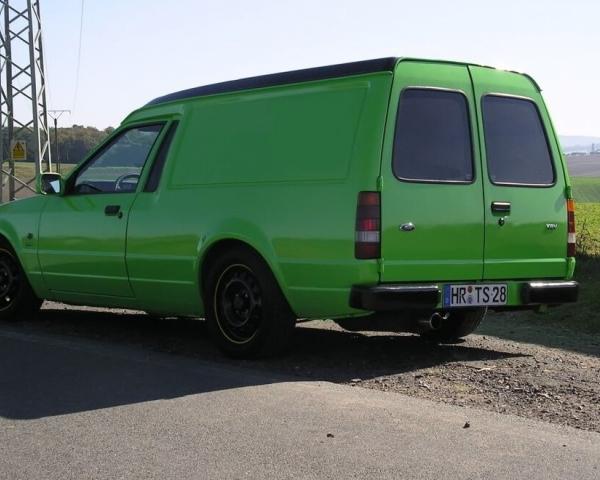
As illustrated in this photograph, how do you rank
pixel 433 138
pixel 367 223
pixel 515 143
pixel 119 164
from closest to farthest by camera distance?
pixel 367 223, pixel 433 138, pixel 515 143, pixel 119 164

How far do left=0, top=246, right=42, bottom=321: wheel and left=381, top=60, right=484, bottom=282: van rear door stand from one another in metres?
4.32

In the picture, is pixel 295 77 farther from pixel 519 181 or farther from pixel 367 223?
pixel 519 181

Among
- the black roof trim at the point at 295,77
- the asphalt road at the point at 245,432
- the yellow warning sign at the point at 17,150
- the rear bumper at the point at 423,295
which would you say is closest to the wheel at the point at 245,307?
the asphalt road at the point at 245,432

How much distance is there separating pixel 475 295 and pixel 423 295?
21.4 inches

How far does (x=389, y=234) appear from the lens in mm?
6750

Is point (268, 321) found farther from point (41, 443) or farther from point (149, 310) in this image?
point (41, 443)

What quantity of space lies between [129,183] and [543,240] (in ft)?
11.4

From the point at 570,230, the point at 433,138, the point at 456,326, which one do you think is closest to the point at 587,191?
the point at 456,326

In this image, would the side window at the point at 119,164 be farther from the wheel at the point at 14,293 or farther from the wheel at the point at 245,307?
the wheel at the point at 245,307

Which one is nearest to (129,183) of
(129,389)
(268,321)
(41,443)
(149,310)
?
(149,310)

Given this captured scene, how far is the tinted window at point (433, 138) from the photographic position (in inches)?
273

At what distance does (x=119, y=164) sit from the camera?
880cm

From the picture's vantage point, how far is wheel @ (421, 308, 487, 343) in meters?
8.48

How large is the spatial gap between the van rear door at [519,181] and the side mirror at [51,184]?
399cm
